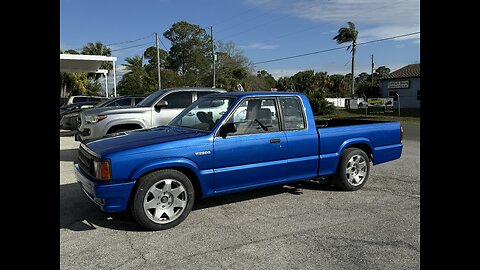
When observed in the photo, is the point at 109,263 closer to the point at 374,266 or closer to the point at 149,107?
the point at 374,266

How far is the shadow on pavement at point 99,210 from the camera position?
4.69 meters

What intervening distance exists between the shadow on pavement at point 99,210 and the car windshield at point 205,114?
3.92 ft

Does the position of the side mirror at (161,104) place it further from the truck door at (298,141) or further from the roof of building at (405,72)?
the roof of building at (405,72)

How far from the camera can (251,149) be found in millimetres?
4961

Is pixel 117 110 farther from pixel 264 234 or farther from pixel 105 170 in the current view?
pixel 264 234

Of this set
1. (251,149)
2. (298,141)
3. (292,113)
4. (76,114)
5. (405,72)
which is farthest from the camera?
(405,72)

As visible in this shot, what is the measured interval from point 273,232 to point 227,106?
1.89 m

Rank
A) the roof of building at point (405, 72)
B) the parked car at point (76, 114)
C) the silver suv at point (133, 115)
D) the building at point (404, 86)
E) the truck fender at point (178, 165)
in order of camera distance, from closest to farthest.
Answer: the truck fender at point (178, 165) < the silver suv at point (133, 115) < the parked car at point (76, 114) < the building at point (404, 86) < the roof of building at point (405, 72)

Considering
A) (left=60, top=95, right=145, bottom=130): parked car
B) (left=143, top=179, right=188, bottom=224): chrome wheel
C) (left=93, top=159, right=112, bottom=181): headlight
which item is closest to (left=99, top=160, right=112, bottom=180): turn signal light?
(left=93, top=159, right=112, bottom=181): headlight

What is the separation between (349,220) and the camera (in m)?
4.71

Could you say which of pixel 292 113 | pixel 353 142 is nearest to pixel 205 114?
pixel 292 113

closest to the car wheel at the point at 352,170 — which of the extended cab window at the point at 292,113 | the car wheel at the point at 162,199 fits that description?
the extended cab window at the point at 292,113

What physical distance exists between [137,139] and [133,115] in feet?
14.3

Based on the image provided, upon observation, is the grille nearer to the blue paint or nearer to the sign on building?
the blue paint
